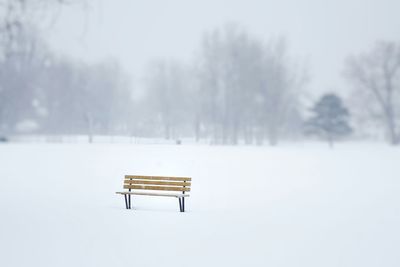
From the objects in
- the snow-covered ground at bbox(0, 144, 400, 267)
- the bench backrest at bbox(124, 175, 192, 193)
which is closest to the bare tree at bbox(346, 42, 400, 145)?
the snow-covered ground at bbox(0, 144, 400, 267)

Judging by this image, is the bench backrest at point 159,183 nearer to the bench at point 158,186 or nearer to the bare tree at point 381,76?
the bench at point 158,186

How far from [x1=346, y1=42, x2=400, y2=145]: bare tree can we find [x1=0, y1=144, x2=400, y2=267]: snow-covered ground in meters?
10.7

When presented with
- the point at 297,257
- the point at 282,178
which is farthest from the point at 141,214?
the point at 282,178

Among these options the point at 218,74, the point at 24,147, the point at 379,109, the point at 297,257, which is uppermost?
the point at 218,74

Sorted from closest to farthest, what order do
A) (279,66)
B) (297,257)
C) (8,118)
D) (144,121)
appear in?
(297,257) < (8,118) < (144,121) < (279,66)

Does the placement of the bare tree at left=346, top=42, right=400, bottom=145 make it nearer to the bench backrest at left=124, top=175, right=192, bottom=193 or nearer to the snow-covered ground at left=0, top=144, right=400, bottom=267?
the snow-covered ground at left=0, top=144, right=400, bottom=267

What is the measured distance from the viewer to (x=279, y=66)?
27359 mm

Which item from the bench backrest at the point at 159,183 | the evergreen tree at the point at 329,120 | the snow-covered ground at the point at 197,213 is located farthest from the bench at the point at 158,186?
the evergreen tree at the point at 329,120

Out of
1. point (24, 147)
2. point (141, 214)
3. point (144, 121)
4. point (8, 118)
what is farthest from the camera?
point (24, 147)

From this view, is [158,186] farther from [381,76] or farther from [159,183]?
[381,76]

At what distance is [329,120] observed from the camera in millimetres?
25672

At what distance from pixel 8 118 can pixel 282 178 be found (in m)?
9.01

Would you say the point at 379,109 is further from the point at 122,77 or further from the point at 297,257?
the point at 297,257

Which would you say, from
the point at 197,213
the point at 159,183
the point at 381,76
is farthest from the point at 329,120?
the point at 197,213
